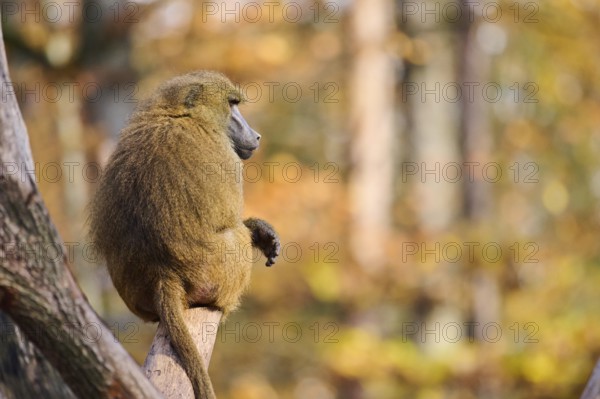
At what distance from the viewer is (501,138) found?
1756 centimetres

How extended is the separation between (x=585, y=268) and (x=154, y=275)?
843cm

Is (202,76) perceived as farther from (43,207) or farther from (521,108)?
(521,108)

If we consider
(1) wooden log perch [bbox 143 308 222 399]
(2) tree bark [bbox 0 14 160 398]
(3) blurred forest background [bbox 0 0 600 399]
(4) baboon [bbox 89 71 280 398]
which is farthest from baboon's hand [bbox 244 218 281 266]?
(3) blurred forest background [bbox 0 0 600 399]

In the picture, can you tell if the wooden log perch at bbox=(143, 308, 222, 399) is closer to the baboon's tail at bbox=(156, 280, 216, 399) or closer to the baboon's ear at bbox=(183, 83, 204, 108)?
the baboon's tail at bbox=(156, 280, 216, 399)

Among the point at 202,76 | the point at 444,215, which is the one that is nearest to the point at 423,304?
the point at 444,215

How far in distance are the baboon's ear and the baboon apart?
0.12 m

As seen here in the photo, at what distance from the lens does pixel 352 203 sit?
11.8 meters

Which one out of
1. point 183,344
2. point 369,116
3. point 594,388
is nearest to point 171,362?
point 183,344

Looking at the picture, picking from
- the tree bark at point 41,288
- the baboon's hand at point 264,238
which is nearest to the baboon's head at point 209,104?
the baboon's hand at point 264,238

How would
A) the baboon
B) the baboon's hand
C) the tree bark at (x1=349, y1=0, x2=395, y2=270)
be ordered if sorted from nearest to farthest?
the baboon
the baboon's hand
the tree bark at (x1=349, y1=0, x2=395, y2=270)

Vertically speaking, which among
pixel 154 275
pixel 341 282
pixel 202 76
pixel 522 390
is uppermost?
pixel 202 76

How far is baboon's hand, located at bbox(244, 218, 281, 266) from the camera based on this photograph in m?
5.07

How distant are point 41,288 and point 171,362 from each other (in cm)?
116

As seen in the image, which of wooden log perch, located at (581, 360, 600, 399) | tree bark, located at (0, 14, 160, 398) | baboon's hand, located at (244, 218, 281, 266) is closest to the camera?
tree bark, located at (0, 14, 160, 398)
